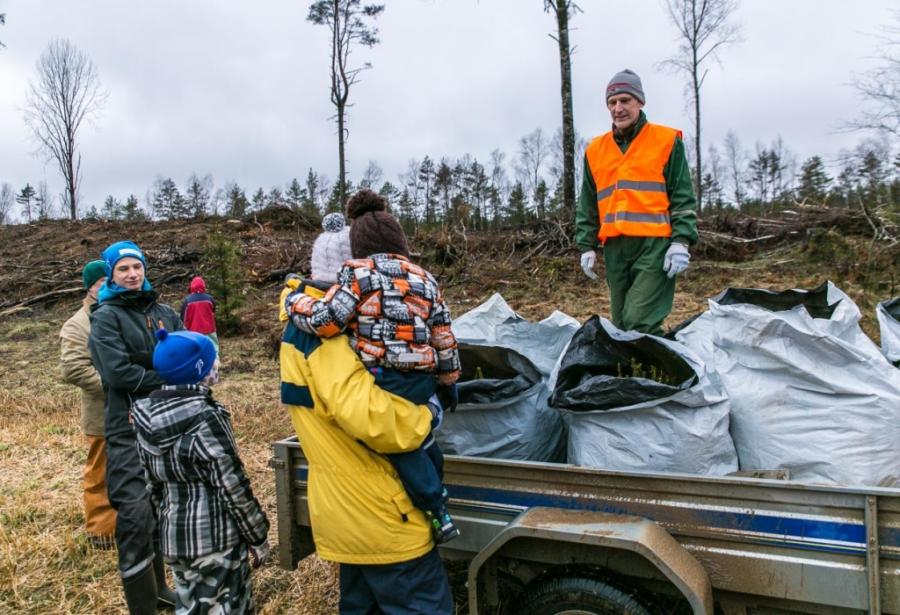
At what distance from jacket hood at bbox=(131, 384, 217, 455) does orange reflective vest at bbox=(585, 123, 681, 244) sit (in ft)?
7.62

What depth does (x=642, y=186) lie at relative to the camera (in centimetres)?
342

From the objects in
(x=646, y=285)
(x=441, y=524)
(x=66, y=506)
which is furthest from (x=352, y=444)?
(x=66, y=506)

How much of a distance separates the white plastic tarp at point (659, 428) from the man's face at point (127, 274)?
2134mm

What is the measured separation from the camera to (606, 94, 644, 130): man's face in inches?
133

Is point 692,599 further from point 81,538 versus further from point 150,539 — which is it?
point 81,538

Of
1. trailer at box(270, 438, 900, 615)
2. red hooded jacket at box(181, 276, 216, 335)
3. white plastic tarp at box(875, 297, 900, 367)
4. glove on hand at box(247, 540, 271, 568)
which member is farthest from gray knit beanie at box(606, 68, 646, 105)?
red hooded jacket at box(181, 276, 216, 335)

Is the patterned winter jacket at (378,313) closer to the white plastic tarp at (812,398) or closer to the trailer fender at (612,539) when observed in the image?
the trailer fender at (612,539)

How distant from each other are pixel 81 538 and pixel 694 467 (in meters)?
3.44

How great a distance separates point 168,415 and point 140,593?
1.15 m

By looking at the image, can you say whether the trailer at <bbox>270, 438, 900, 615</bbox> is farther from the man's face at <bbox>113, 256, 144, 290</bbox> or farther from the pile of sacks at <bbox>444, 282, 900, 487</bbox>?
the man's face at <bbox>113, 256, 144, 290</bbox>

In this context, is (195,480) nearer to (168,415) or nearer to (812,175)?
(168,415)

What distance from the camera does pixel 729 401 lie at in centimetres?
234

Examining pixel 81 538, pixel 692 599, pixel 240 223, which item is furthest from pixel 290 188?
pixel 692 599

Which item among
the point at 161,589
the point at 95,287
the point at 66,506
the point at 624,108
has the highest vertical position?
the point at 624,108
